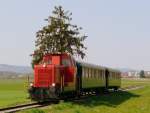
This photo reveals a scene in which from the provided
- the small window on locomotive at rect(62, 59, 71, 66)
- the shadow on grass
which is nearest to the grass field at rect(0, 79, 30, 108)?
the small window on locomotive at rect(62, 59, 71, 66)

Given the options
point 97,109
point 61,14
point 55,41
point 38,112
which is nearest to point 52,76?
point 97,109

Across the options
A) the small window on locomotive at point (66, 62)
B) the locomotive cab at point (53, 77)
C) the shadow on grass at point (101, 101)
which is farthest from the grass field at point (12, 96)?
the shadow on grass at point (101, 101)

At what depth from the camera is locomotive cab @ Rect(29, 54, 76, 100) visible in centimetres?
3434

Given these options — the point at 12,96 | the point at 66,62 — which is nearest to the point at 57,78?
the point at 66,62

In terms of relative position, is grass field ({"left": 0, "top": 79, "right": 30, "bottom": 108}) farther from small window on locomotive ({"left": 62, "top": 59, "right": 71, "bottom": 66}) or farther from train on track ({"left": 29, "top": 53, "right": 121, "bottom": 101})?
small window on locomotive ({"left": 62, "top": 59, "right": 71, "bottom": 66})

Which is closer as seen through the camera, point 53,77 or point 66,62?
point 53,77

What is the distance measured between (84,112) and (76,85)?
918 cm

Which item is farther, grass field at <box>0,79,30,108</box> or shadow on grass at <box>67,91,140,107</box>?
grass field at <box>0,79,30,108</box>

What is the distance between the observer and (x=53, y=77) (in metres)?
35.0

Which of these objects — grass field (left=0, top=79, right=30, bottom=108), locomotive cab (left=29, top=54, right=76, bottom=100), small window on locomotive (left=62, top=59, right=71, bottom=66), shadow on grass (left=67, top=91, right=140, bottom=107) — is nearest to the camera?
locomotive cab (left=29, top=54, right=76, bottom=100)

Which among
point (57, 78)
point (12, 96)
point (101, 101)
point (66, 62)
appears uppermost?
point (66, 62)

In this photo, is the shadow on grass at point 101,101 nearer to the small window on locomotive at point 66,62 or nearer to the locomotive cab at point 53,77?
the locomotive cab at point 53,77

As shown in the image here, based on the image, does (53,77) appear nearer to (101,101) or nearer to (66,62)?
(66,62)

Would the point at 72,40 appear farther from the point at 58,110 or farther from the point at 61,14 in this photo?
the point at 58,110
